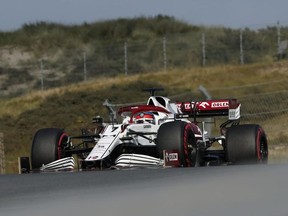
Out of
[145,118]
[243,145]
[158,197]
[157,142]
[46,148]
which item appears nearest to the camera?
[158,197]

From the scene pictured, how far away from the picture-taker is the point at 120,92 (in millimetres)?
39094

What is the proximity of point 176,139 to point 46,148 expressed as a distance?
2.62 meters

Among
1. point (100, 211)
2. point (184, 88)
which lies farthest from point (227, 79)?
point (100, 211)

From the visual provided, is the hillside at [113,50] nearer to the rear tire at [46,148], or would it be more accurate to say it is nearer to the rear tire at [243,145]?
the rear tire at [46,148]

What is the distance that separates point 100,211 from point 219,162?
8468mm

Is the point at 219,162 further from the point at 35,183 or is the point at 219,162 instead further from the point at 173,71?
the point at 173,71

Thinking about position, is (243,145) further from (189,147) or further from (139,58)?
(139,58)

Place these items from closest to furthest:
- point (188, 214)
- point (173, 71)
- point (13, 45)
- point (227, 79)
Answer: point (188, 214)
point (227, 79)
point (173, 71)
point (13, 45)

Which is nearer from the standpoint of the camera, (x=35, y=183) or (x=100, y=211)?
(x=100, y=211)

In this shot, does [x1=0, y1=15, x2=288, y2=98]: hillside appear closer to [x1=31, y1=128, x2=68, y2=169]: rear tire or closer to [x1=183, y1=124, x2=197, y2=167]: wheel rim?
[x1=31, y1=128, x2=68, y2=169]: rear tire

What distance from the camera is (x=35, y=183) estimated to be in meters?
12.3

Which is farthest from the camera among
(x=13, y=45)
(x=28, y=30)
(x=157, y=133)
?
(x=28, y=30)

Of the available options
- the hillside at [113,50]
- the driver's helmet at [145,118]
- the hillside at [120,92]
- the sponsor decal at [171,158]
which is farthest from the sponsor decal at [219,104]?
the hillside at [113,50]

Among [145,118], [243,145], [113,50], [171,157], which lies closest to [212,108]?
[145,118]
